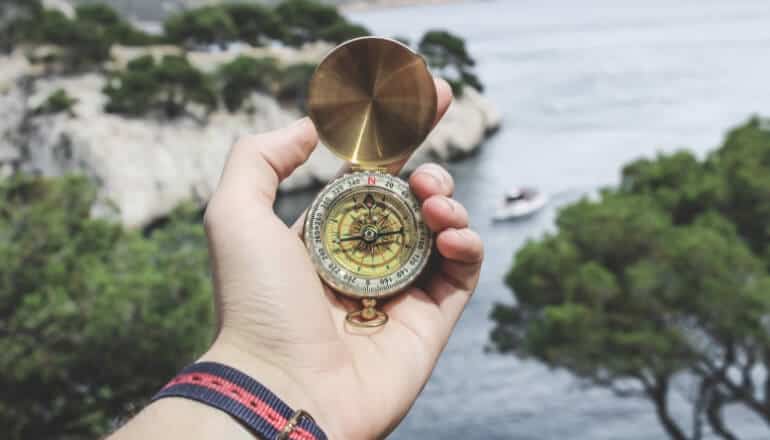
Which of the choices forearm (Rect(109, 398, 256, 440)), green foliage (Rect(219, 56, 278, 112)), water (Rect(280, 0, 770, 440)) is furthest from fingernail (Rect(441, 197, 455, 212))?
green foliage (Rect(219, 56, 278, 112))

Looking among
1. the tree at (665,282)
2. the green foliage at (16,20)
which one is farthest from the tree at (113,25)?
the tree at (665,282)

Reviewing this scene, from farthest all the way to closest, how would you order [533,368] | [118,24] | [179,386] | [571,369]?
[118,24]
[533,368]
[571,369]
[179,386]

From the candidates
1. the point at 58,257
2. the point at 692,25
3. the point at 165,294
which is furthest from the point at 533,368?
the point at 692,25

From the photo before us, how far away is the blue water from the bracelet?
24.1 feet

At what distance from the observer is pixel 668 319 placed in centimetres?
696

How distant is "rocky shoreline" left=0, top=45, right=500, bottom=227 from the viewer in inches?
658

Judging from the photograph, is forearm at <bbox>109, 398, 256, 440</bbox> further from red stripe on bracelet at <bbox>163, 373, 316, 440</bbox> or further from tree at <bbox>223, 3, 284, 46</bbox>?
tree at <bbox>223, 3, 284, 46</bbox>

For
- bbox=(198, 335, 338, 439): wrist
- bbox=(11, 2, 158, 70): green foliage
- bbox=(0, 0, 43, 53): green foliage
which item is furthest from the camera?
bbox=(0, 0, 43, 53): green foliage

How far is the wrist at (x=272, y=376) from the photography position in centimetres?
163

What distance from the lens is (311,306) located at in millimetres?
1838

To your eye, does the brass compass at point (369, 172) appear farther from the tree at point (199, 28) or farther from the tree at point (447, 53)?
the tree at point (199, 28)

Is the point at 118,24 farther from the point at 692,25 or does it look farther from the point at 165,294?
the point at 692,25

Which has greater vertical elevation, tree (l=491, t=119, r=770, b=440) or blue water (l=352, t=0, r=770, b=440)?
tree (l=491, t=119, r=770, b=440)

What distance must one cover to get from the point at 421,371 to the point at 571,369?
5997 mm
